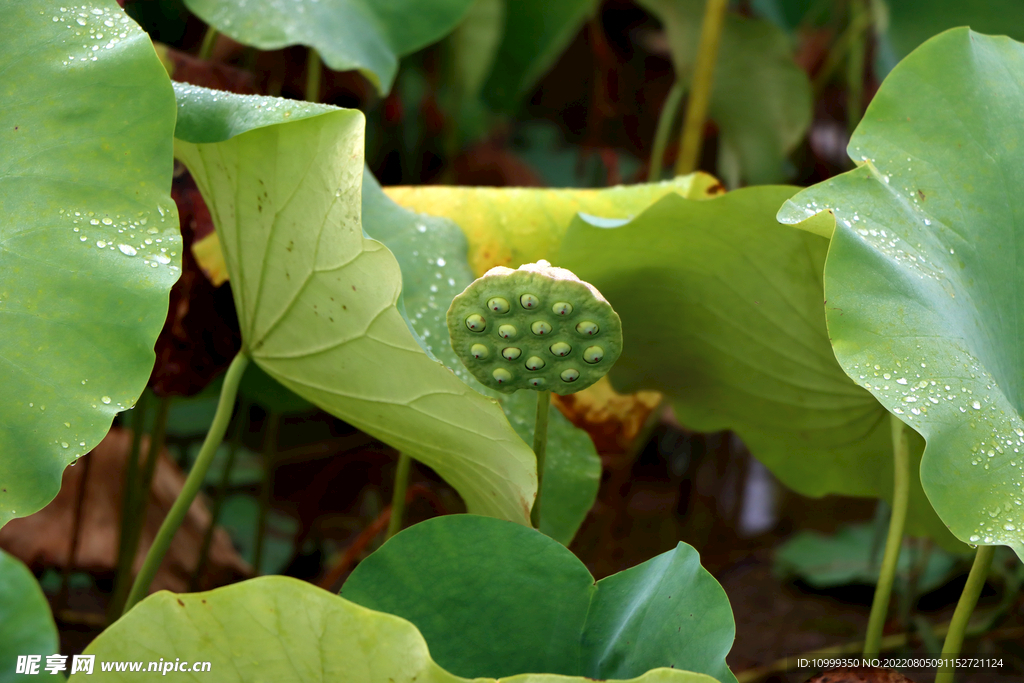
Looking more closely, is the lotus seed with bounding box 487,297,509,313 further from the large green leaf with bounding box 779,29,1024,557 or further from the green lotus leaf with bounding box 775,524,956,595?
the green lotus leaf with bounding box 775,524,956,595

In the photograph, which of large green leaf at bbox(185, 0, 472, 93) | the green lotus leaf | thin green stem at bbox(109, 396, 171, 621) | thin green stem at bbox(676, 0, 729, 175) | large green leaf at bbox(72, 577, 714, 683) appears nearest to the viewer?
large green leaf at bbox(72, 577, 714, 683)

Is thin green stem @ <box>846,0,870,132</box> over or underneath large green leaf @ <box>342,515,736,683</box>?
over

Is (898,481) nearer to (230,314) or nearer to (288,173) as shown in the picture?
(288,173)

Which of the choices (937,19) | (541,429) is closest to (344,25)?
(541,429)

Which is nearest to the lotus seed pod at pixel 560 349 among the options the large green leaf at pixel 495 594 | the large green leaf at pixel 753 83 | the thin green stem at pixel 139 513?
the large green leaf at pixel 495 594

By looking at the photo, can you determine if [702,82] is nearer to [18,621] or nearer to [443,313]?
[443,313]

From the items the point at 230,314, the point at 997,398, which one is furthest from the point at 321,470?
the point at 997,398

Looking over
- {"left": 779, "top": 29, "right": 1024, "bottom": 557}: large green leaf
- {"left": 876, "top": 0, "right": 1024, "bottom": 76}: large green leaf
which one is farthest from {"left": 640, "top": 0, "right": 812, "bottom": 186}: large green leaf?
{"left": 779, "top": 29, "right": 1024, "bottom": 557}: large green leaf
